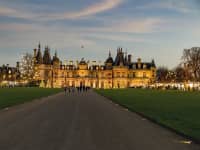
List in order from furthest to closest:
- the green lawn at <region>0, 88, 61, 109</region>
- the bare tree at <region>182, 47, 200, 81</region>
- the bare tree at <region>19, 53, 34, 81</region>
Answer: the bare tree at <region>19, 53, 34, 81</region>, the bare tree at <region>182, 47, 200, 81</region>, the green lawn at <region>0, 88, 61, 109</region>

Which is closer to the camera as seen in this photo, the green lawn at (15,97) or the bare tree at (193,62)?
the green lawn at (15,97)

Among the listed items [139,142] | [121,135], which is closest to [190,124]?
[121,135]

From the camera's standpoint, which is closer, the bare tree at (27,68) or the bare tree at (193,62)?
the bare tree at (193,62)

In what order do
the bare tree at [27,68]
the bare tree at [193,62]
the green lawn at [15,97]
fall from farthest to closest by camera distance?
the bare tree at [27,68] → the bare tree at [193,62] → the green lawn at [15,97]

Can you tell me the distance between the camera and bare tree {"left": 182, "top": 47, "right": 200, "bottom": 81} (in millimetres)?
123812

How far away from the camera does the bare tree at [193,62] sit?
12381 centimetres

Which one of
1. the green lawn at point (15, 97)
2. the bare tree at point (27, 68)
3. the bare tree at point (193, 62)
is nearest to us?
the green lawn at point (15, 97)

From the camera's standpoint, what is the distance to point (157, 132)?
18.3 m

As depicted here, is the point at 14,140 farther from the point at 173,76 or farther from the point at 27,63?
the point at 173,76

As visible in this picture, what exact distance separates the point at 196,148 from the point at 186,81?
392ft

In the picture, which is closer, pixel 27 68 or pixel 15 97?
pixel 15 97

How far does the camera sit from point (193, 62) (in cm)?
12500

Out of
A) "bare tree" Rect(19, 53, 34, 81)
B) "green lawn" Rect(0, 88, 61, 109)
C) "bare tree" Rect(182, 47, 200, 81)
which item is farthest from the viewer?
"bare tree" Rect(19, 53, 34, 81)

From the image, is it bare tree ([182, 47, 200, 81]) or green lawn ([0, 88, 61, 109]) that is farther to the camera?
bare tree ([182, 47, 200, 81])
